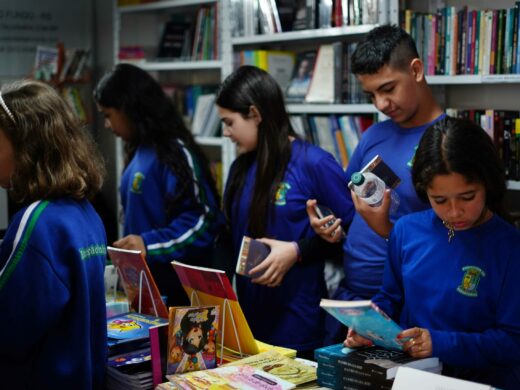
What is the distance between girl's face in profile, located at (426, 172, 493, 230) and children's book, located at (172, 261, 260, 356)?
572 millimetres

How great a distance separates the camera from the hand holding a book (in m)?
2.09

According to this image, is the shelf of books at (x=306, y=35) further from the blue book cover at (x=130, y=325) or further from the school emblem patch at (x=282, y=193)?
the blue book cover at (x=130, y=325)

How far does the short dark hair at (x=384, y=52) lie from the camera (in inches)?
89.0

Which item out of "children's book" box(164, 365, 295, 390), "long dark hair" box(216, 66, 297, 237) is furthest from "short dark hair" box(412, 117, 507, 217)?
"long dark hair" box(216, 66, 297, 237)

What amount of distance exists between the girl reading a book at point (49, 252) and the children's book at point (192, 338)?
17cm

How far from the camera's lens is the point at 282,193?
2459mm

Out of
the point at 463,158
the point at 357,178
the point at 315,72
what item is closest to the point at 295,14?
the point at 315,72

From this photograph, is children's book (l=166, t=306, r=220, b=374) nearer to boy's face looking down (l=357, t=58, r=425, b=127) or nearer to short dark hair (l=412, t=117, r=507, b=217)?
short dark hair (l=412, t=117, r=507, b=217)

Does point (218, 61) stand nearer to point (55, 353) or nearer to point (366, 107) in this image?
point (366, 107)

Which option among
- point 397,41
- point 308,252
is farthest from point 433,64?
point 308,252

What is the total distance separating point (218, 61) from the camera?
4.14 m

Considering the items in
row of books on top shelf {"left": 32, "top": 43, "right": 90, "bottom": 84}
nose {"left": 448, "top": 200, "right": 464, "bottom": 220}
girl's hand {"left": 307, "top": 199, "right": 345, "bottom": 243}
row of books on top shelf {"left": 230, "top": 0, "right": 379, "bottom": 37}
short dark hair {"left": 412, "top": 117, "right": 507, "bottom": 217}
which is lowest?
girl's hand {"left": 307, "top": 199, "right": 345, "bottom": 243}

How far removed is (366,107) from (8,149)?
6.38 feet

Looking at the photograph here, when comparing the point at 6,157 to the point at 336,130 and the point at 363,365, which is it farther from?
the point at 336,130
